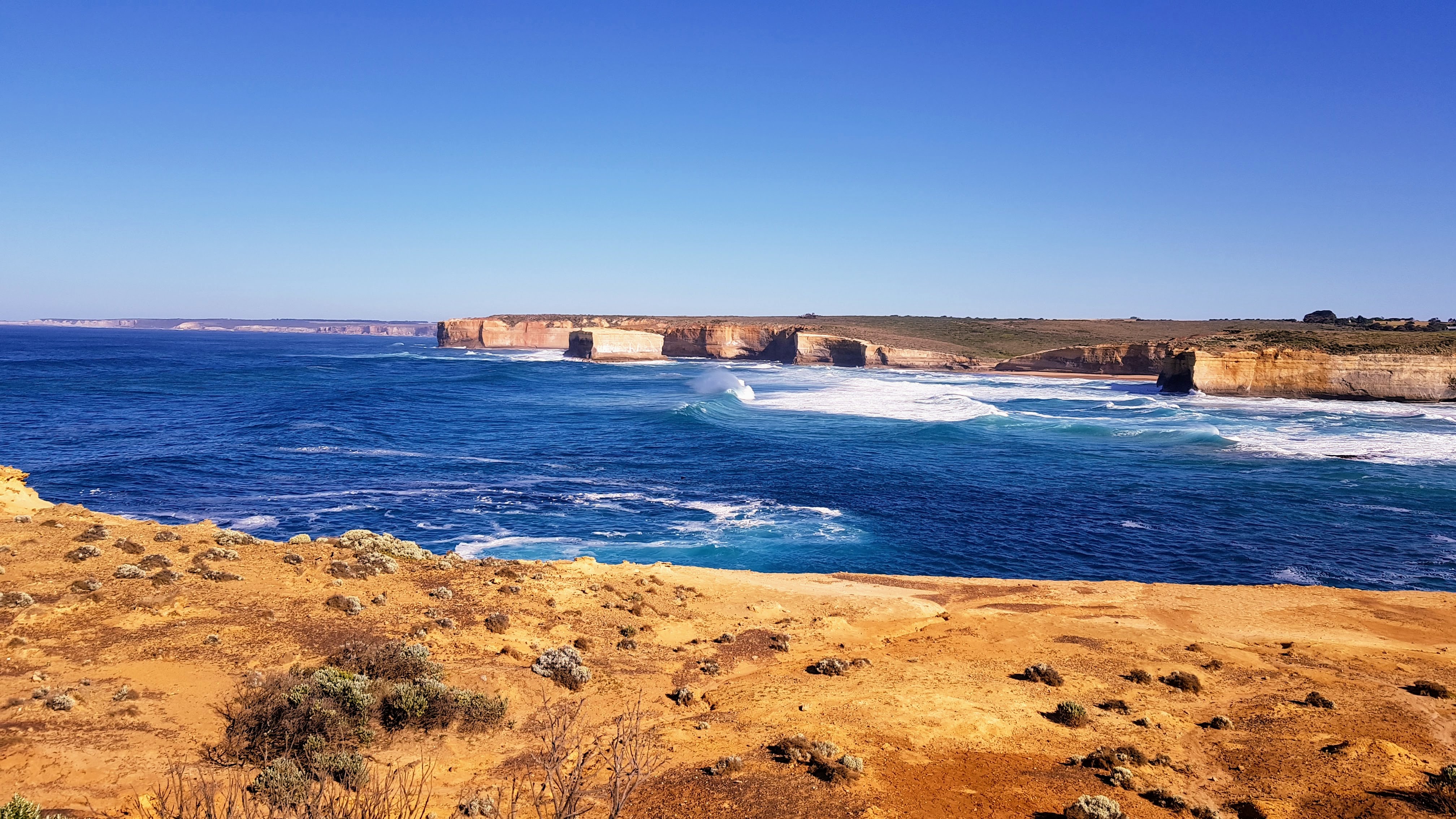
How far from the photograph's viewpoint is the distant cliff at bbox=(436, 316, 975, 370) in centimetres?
9225

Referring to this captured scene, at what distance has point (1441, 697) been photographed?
35.5ft

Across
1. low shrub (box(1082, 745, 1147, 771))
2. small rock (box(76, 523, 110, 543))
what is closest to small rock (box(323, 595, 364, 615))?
small rock (box(76, 523, 110, 543))

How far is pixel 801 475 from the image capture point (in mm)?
30453

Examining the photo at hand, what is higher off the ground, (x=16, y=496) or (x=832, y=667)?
(x=16, y=496)

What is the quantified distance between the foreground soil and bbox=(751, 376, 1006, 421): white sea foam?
31.0m

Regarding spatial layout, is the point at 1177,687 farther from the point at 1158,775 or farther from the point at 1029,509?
the point at 1029,509

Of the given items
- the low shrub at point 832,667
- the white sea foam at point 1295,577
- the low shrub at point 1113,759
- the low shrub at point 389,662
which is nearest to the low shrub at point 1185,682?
the low shrub at point 1113,759

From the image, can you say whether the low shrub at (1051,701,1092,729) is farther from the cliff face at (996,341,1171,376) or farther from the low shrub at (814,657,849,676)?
the cliff face at (996,341,1171,376)

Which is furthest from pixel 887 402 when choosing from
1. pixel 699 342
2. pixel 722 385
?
pixel 699 342

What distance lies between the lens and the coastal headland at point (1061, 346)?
55.4 meters

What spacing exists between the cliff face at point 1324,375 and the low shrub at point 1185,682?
183 feet

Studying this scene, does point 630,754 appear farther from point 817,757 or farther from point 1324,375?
point 1324,375

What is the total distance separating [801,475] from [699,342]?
276ft

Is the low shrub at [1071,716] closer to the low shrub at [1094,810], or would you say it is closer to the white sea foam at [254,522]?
the low shrub at [1094,810]
